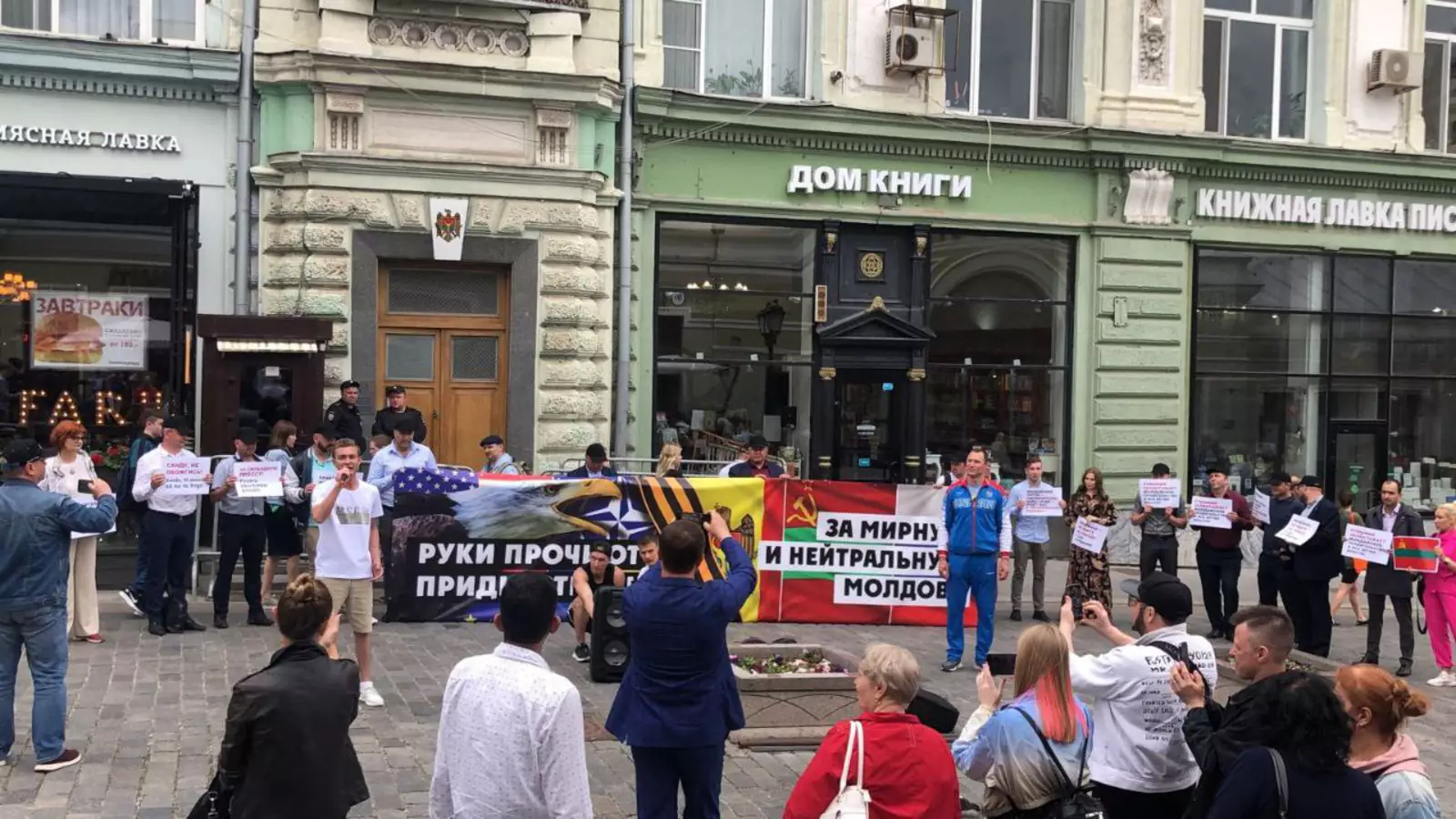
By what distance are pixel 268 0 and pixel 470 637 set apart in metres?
8.27

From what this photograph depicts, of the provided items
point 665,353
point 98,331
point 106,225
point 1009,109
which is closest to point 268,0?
point 106,225

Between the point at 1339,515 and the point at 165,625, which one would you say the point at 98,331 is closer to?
the point at 165,625

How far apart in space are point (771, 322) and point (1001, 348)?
11.9ft

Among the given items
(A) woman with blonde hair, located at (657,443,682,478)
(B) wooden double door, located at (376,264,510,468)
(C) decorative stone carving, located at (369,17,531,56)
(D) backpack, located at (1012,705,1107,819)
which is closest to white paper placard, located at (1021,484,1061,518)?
(A) woman with blonde hair, located at (657,443,682,478)

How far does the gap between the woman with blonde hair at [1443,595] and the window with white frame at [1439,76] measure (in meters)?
11.9

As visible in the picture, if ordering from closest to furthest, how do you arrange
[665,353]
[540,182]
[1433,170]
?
[540,182] < [665,353] < [1433,170]

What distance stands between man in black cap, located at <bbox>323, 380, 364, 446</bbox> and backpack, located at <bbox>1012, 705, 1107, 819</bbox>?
1061 centimetres

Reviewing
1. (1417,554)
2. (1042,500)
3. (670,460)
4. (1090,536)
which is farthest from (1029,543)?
(670,460)

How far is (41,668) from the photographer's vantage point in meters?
7.51

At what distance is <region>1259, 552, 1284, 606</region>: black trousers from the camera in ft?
42.5

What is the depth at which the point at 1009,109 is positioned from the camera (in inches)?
763

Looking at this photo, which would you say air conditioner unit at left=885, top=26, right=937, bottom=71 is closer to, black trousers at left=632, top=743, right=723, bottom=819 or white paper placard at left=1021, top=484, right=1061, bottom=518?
white paper placard at left=1021, top=484, right=1061, bottom=518

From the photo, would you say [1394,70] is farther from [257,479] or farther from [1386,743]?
[1386,743]

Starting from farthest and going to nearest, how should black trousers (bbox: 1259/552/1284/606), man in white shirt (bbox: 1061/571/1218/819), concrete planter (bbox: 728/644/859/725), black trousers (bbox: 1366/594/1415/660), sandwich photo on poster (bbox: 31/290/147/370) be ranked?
1. sandwich photo on poster (bbox: 31/290/147/370)
2. black trousers (bbox: 1259/552/1284/606)
3. black trousers (bbox: 1366/594/1415/660)
4. concrete planter (bbox: 728/644/859/725)
5. man in white shirt (bbox: 1061/571/1218/819)
